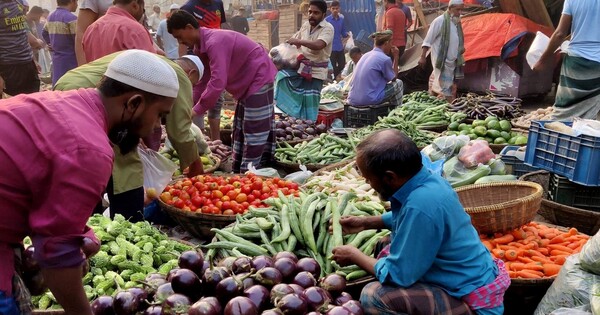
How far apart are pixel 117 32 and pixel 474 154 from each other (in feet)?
10.8

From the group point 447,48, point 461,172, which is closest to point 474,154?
point 461,172

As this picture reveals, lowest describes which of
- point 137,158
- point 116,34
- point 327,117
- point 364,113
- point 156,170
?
point 327,117

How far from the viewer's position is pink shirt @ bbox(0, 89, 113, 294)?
1710mm

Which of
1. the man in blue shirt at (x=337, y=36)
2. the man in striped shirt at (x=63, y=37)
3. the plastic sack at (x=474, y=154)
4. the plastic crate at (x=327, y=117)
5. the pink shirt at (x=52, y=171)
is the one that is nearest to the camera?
the pink shirt at (x=52, y=171)

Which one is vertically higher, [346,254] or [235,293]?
[235,293]

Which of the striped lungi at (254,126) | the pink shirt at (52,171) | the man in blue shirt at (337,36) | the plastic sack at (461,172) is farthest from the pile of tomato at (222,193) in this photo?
the man in blue shirt at (337,36)

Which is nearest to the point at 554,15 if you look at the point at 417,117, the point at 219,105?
the point at 417,117

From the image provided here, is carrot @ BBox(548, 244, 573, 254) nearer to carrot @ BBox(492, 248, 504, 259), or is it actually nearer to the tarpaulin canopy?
carrot @ BBox(492, 248, 504, 259)

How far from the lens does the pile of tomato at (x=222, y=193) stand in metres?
4.48

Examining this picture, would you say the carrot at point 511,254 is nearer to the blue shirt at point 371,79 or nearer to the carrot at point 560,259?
the carrot at point 560,259

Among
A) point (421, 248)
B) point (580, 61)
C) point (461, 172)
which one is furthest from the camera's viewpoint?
point (580, 61)

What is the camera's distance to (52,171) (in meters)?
1.72

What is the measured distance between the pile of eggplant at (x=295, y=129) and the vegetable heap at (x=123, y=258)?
3.55 meters

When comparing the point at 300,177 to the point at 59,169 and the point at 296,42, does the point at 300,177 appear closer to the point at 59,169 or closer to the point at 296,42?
the point at 296,42
